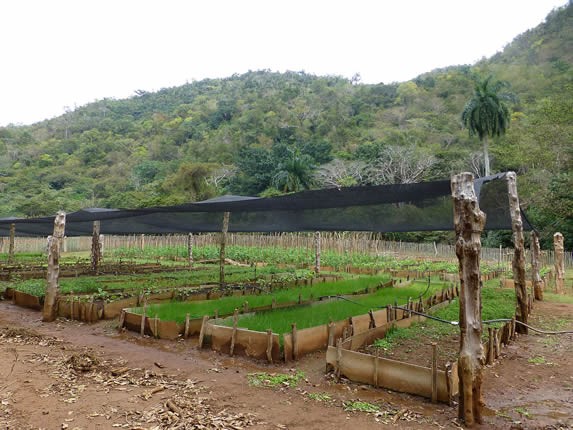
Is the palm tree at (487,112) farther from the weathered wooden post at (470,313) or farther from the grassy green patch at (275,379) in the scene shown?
the grassy green patch at (275,379)

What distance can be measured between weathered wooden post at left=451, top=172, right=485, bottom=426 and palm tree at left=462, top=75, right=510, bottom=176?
28.3 meters

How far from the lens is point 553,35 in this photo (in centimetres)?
5253

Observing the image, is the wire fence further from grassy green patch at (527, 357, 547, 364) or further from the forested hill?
grassy green patch at (527, 357, 547, 364)

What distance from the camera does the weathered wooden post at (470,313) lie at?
3629 mm

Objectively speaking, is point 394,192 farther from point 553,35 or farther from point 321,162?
point 553,35

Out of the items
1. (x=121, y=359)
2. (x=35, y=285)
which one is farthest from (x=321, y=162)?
(x=121, y=359)

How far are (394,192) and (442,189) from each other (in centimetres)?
71

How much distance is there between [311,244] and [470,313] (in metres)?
17.6

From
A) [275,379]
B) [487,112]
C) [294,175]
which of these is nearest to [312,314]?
[275,379]

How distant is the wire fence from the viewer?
19.9 metres

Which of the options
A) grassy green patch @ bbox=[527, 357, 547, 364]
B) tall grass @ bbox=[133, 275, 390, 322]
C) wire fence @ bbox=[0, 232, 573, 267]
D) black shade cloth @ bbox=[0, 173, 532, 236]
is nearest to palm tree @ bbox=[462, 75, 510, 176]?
wire fence @ bbox=[0, 232, 573, 267]

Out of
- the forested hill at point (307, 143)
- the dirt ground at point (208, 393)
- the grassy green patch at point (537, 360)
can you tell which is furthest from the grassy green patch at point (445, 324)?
the forested hill at point (307, 143)

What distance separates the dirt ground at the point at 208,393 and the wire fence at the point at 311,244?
1486 centimetres

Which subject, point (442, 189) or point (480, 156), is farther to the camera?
point (480, 156)
